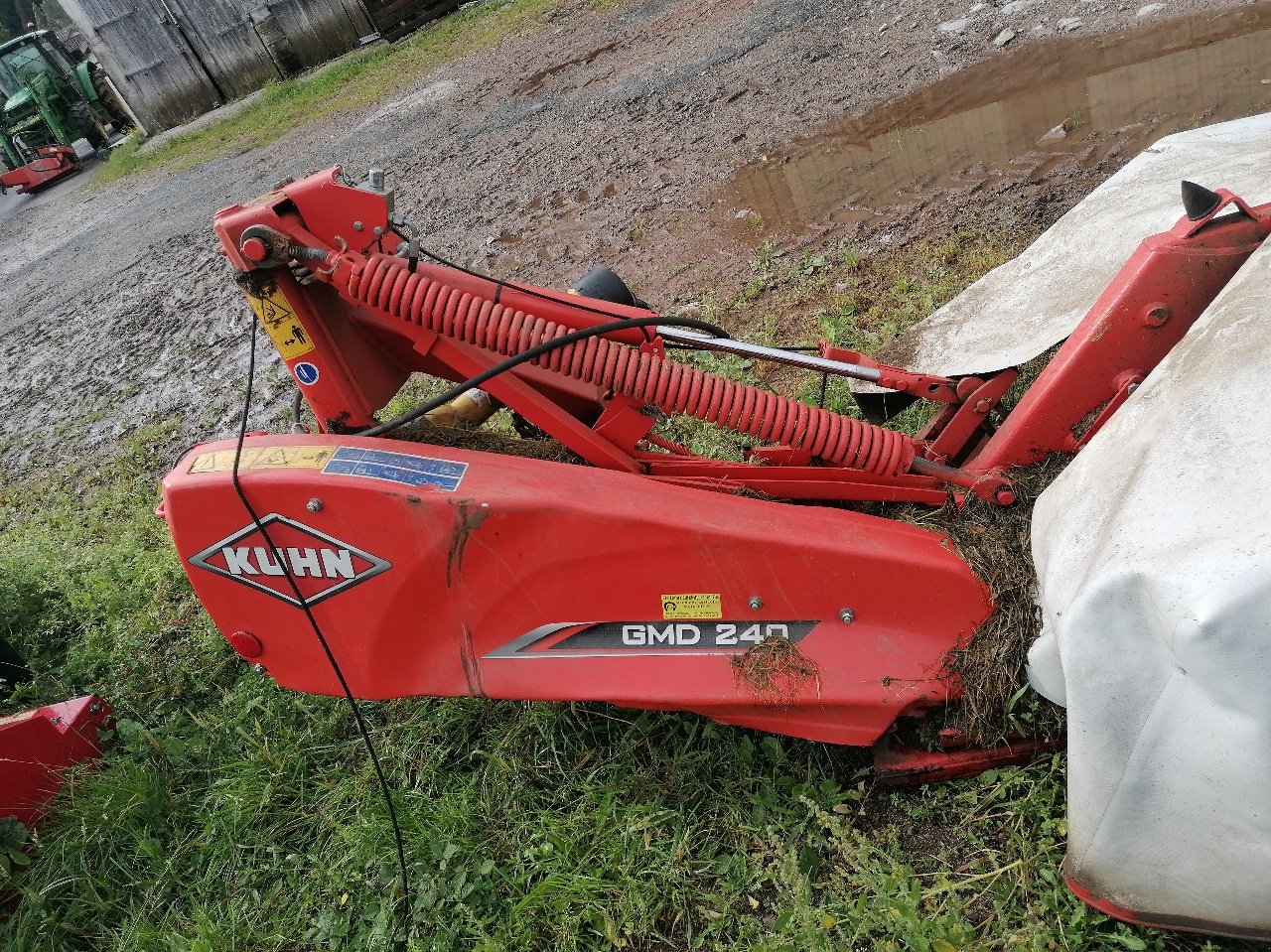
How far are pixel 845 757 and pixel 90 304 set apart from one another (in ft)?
26.5

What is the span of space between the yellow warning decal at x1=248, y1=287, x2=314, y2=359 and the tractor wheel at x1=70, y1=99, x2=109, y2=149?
18487mm

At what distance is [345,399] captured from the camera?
2535 millimetres

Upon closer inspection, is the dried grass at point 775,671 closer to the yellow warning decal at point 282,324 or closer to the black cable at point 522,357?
the black cable at point 522,357

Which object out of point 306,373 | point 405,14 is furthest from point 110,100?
point 306,373

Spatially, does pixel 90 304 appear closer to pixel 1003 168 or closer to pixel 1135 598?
pixel 1003 168

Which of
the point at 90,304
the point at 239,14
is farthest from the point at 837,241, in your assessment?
the point at 239,14

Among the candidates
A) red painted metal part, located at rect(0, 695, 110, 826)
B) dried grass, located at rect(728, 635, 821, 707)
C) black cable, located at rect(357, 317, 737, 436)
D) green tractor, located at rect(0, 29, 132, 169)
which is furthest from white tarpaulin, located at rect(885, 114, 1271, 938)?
green tractor, located at rect(0, 29, 132, 169)

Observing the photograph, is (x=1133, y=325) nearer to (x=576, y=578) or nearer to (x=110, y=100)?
(x=576, y=578)

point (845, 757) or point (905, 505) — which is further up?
point (905, 505)

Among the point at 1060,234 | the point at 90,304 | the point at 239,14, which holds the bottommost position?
the point at 1060,234

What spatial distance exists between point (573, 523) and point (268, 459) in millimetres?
768

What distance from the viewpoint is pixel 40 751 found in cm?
303

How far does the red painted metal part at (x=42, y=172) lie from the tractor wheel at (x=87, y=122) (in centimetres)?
136

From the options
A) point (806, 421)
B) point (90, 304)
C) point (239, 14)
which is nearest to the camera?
point (806, 421)
